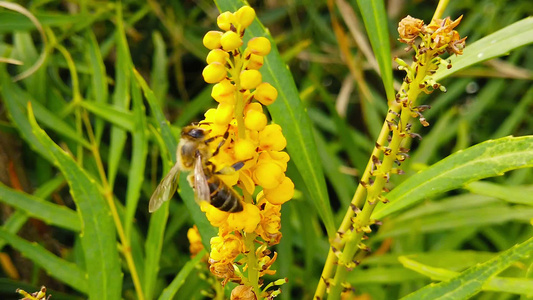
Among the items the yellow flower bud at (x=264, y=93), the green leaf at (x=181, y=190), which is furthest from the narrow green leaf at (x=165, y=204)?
the yellow flower bud at (x=264, y=93)

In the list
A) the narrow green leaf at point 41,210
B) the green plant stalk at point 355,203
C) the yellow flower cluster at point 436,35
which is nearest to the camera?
the yellow flower cluster at point 436,35

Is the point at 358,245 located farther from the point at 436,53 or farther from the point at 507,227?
the point at 507,227

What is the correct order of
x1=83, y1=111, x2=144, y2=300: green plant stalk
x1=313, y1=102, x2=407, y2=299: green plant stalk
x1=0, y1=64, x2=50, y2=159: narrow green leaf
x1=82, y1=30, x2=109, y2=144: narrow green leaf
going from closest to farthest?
1. x1=313, y1=102, x2=407, y2=299: green plant stalk
2. x1=83, y1=111, x2=144, y2=300: green plant stalk
3. x1=0, y1=64, x2=50, y2=159: narrow green leaf
4. x1=82, y1=30, x2=109, y2=144: narrow green leaf

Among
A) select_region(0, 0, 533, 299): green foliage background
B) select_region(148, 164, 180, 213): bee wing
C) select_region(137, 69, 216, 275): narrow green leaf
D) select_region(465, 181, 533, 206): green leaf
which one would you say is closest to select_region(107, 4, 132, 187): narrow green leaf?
select_region(0, 0, 533, 299): green foliage background

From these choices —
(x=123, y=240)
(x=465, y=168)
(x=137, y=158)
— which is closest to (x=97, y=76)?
(x=137, y=158)

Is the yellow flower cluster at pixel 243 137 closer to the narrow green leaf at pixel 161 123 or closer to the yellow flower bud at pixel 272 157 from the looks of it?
the yellow flower bud at pixel 272 157

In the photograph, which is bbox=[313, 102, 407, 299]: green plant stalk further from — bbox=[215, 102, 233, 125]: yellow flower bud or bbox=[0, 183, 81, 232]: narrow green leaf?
bbox=[0, 183, 81, 232]: narrow green leaf
